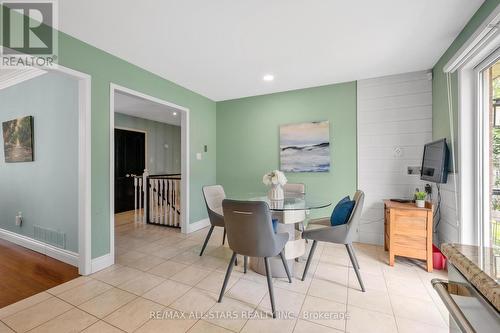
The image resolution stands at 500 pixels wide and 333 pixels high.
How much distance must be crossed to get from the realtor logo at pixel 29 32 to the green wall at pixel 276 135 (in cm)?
273

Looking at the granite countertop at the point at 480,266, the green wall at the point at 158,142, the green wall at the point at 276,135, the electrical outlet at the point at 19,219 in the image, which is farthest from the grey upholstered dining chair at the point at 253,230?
the green wall at the point at 158,142

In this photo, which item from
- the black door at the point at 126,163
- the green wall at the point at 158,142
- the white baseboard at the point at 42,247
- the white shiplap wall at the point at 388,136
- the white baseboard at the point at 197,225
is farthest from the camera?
the green wall at the point at 158,142

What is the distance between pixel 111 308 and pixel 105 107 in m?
2.04

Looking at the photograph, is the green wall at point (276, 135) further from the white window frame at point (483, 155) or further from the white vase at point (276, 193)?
the white window frame at point (483, 155)

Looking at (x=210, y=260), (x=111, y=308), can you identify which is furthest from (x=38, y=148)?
(x=210, y=260)

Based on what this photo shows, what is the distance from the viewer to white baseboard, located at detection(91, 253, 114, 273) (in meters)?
2.35

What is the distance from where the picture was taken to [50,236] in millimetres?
2773

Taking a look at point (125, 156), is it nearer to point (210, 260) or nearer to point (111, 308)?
point (210, 260)

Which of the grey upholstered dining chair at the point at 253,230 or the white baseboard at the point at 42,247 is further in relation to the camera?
the white baseboard at the point at 42,247

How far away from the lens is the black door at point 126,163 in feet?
17.3

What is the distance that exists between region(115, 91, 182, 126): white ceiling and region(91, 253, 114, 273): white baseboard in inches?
102

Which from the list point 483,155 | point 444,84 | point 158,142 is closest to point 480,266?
point 483,155

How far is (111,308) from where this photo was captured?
1.76 meters

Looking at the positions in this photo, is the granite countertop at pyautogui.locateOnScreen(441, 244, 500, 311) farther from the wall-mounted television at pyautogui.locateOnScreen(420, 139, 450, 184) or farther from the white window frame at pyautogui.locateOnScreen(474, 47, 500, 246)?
the wall-mounted television at pyautogui.locateOnScreen(420, 139, 450, 184)
